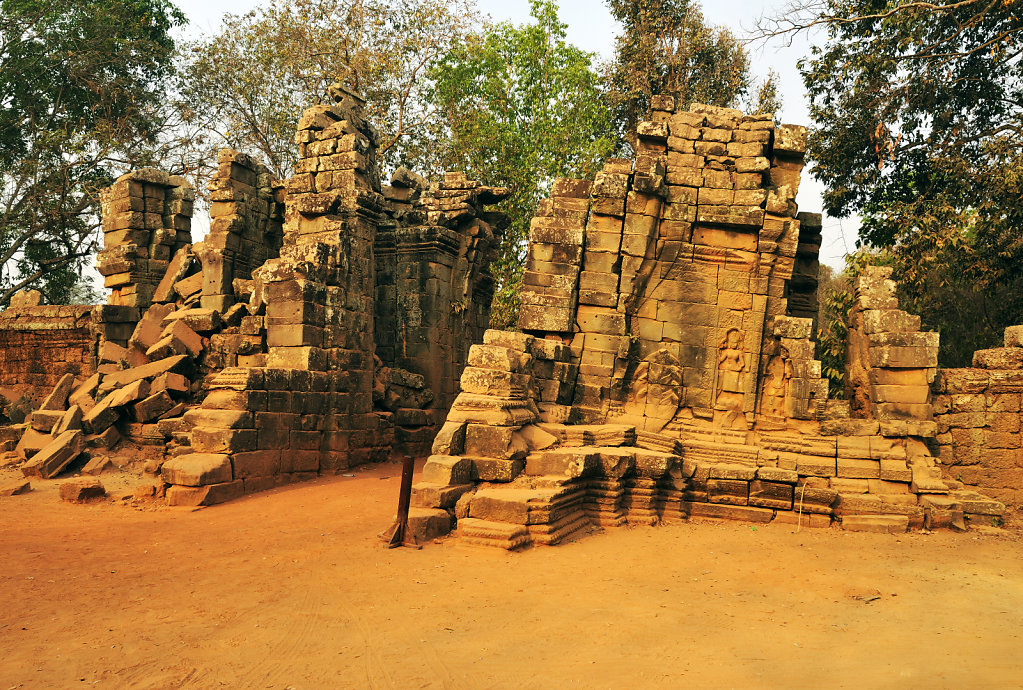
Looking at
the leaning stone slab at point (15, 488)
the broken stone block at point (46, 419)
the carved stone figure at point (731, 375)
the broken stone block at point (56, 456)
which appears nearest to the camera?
the leaning stone slab at point (15, 488)

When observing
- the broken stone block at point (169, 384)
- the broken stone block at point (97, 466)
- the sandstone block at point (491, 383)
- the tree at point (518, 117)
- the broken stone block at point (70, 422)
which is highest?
the tree at point (518, 117)

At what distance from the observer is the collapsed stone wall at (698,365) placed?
8867mm

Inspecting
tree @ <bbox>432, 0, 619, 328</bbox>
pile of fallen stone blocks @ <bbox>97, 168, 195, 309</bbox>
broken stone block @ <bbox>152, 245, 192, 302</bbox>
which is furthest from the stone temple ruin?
tree @ <bbox>432, 0, 619, 328</bbox>

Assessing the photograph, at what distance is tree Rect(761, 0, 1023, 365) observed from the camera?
543 inches

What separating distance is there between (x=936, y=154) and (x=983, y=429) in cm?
714

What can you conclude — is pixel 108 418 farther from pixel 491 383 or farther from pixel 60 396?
pixel 491 383

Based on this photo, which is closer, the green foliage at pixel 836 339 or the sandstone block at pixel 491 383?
the sandstone block at pixel 491 383

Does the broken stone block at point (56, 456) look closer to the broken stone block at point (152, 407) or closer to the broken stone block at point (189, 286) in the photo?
the broken stone block at point (152, 407)

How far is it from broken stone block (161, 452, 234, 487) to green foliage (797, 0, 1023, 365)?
37.6 feet

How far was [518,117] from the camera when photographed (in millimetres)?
24000

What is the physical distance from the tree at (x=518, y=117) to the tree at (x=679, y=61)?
1.28 meters

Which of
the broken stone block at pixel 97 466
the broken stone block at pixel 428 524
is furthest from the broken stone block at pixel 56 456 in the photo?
the broken stone block at pixel 428 524

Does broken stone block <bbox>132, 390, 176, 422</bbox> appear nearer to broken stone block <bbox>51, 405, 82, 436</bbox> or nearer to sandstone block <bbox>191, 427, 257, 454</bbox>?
broken stone block <bbox>51, 405, 82, 436</bbox>

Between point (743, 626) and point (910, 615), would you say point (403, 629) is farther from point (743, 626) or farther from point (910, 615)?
point (910, 615)
